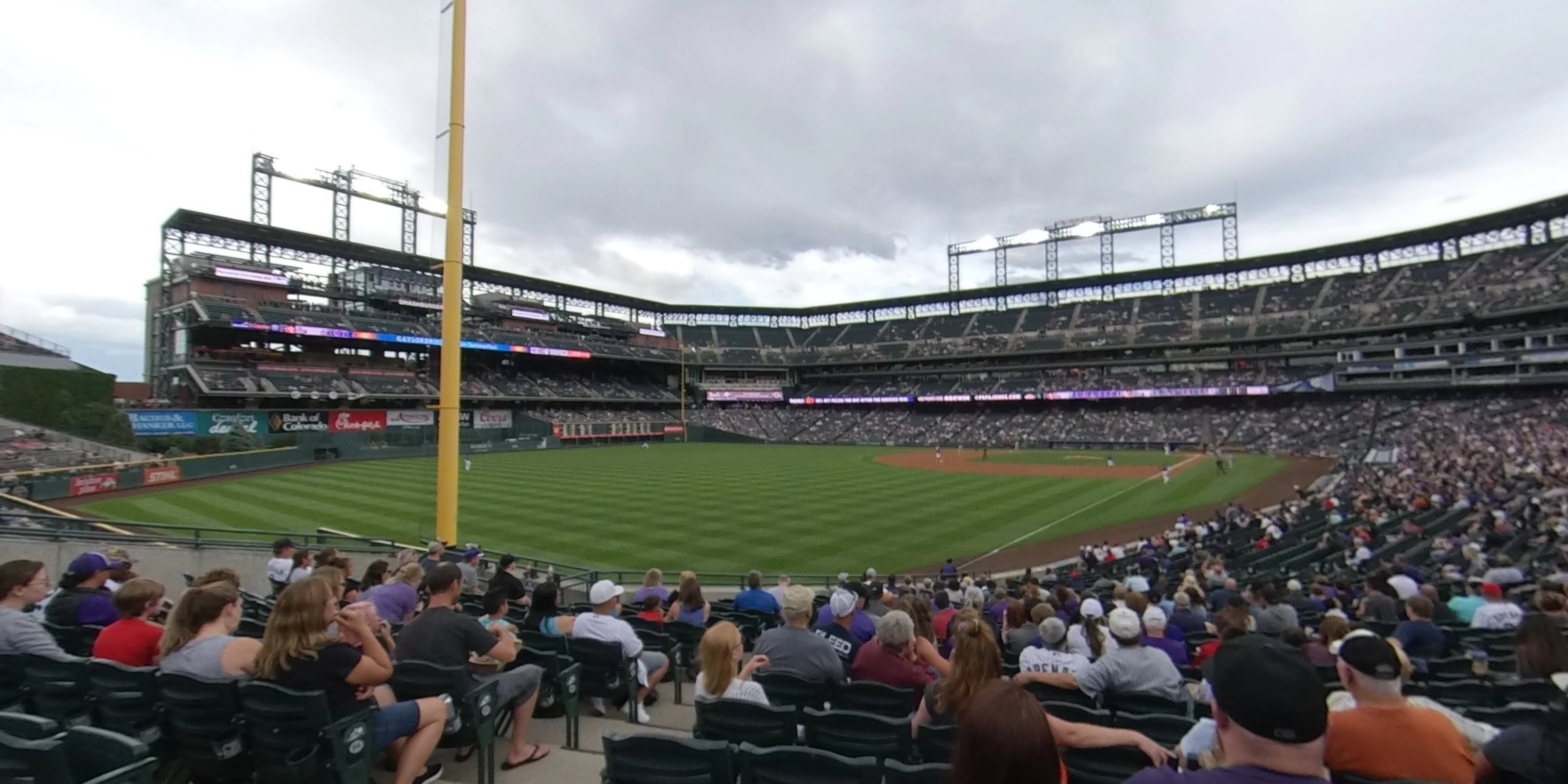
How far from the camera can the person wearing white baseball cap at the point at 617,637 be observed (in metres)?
6.41

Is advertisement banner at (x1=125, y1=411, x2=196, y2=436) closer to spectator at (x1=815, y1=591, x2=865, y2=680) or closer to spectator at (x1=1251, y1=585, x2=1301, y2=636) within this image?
spectator at (x1=815, y1=591, x2=865, y2=680)

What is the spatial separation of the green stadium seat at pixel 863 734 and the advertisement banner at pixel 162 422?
52706 millimetres

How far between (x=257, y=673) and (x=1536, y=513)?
82.9 ft

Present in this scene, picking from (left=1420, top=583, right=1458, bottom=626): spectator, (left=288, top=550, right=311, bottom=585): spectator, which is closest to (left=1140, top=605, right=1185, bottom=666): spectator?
(left=1420, top=583, right=1458, bottom=626): spectator

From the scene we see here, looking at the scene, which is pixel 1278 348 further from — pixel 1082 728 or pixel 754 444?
pixel 1082 728

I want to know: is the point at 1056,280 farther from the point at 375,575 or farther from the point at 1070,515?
the point at 375,575

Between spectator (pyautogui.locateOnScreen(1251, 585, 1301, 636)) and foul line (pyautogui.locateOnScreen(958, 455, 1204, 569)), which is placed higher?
spectator (pyautogui.locateOnScreen(1251, 585, 1301, 636))

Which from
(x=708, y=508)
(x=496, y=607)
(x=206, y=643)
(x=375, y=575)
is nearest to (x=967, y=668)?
(x=496, y=607)

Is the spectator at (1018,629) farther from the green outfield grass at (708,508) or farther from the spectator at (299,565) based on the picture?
the green outfield grass at (708,508)

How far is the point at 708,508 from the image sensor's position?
27656 mm

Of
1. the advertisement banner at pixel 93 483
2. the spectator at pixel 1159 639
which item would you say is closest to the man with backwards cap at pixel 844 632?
the spectator at pixel 1159 639

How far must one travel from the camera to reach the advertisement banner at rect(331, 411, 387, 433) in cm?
5688

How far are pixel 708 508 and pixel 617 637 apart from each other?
21372mm

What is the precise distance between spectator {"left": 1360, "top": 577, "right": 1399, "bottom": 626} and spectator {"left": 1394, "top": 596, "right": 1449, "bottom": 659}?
93cm
